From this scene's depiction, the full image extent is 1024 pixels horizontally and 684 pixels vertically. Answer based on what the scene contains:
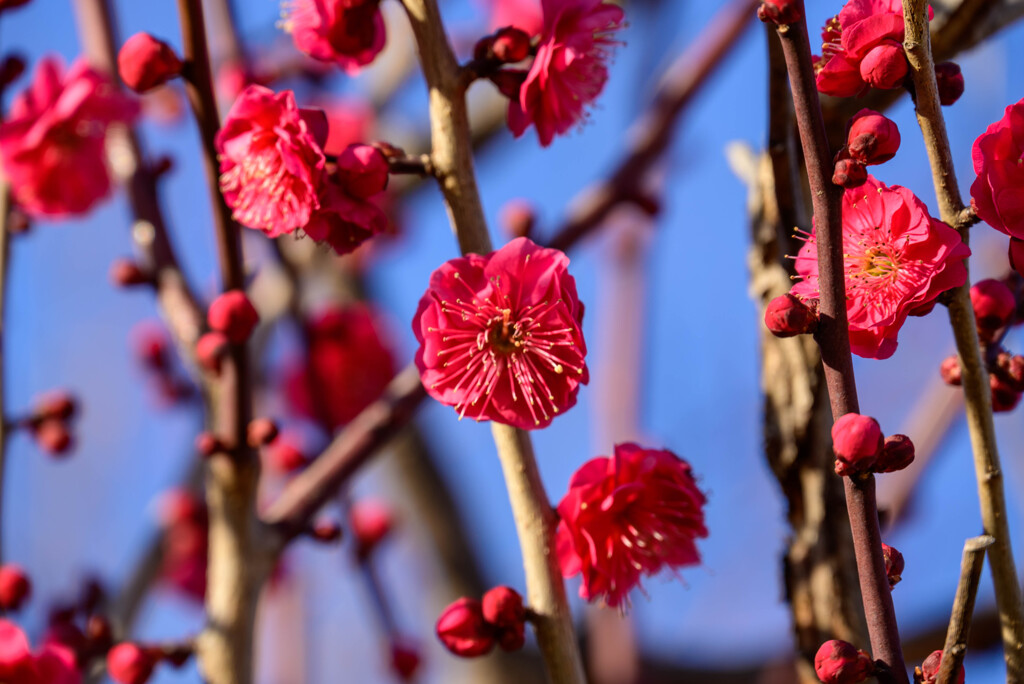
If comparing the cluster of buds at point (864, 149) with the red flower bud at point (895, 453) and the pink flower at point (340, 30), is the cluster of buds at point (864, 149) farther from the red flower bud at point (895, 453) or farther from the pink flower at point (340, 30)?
the pink flower at point (340, 30)

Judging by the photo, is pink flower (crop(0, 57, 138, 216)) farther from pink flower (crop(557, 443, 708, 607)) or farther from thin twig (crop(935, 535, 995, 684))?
thin twig (crop(935, 535, 995, 684))

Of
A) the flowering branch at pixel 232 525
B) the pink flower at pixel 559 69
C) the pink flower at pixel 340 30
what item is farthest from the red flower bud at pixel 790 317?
the flowering branch at pixel 232 525

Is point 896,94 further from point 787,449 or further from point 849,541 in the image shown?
point 849,541

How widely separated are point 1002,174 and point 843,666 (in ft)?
1.39

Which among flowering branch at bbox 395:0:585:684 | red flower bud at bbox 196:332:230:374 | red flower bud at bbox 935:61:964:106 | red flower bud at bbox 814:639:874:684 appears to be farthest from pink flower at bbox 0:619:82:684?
red flower bud at bbox 935:61:964:106

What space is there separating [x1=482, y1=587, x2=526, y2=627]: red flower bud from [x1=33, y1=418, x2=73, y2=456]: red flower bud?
1015mm

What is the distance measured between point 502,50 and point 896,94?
62 cm

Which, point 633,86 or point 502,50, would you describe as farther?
point 633,86

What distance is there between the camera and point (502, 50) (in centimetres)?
109

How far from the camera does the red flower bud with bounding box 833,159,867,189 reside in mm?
807

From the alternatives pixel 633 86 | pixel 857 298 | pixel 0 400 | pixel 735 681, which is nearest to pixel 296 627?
pixel 735 681

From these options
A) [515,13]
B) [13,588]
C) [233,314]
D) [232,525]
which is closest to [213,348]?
[233,314]

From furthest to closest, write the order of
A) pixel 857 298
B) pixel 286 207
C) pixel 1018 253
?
Result: pixel 286 207 → pixel 857 298 → pixel 1018 253

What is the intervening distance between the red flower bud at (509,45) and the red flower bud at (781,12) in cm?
33
